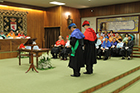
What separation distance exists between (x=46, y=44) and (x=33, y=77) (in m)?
7.68

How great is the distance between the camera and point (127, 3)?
10594 mm

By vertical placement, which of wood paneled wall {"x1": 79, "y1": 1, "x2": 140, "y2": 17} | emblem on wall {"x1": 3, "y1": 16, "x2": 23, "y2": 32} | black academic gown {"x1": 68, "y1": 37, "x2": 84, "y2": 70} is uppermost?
wood paneled wall {"x1": 79, "y1": 1, "x2": 140, "y2": 17}

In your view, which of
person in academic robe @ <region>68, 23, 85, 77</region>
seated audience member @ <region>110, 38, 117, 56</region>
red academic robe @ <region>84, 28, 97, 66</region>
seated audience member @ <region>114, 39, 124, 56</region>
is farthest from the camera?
seated audience member @ <region>110, 38, 117, 56</region>

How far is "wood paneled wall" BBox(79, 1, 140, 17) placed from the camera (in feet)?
34.0

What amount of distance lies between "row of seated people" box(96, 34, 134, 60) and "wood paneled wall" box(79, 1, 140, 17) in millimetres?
2744

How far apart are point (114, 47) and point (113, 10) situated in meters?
3.38

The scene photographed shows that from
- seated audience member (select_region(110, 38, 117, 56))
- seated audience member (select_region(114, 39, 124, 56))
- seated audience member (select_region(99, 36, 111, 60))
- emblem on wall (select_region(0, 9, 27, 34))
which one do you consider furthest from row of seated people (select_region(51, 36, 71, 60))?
emblem on wall (select_region(0, 9, 27, 34))

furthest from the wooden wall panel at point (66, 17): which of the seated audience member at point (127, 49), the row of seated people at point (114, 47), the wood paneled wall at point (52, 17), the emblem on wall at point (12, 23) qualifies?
the seated audience member at point (127, 49)

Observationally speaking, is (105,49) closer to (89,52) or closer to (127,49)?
(127,49)

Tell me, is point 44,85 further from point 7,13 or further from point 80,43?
point 7,13

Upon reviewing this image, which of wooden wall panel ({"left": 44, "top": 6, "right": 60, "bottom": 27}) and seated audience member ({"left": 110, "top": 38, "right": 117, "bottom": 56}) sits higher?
wooden wall panel ({"left": 44, "top": 6, "right": 60, "bottom": 27})

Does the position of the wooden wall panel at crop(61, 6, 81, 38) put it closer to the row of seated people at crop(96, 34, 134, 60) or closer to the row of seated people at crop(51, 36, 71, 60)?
the row of seated people at crop(51, 36, 71, 60)

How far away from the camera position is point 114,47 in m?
8.88

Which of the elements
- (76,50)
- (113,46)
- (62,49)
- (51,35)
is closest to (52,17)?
(51,35)
